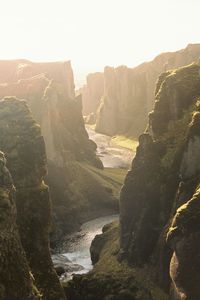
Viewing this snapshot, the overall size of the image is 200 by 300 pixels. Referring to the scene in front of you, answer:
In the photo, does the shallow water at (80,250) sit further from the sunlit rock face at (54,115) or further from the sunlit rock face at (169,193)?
the sunlit rock face at (54,115)

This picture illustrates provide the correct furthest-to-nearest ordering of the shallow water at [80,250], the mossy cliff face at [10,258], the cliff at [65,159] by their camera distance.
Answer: the cliff at [65,159] → the shallow water at [80,250] → the mossy cliff face at [10,258]

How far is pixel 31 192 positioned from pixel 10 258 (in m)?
14.8

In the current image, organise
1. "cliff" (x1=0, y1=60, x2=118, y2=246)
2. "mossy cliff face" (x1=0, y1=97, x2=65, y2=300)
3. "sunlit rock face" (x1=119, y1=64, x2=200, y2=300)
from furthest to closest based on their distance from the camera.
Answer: "cliff" (x1=0, y1=60, x2=118, y2=246)
"sunlit rock face" (x1=119, y1=64, x2=200, y2=300)
"mossy cliff face" (x1=0, y1=97, x2=65, y2=300)

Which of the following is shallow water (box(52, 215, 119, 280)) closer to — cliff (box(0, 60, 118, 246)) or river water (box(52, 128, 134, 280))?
river water (box(52, 128, 134, 280))

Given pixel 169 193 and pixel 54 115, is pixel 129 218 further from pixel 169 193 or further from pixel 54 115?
pixel 54 115

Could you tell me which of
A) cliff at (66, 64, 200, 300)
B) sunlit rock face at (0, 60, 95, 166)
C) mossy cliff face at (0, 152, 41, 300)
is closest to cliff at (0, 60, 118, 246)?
sunlit rock face at (0, 60, 95, 166)

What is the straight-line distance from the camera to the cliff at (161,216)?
53.8 metres

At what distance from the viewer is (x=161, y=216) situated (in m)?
67.2

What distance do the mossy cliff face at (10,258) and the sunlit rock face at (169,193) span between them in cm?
1981

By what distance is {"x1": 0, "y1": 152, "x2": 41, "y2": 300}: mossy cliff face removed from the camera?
124 feet

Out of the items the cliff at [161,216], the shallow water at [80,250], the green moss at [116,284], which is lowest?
the shallow water at [80,250]

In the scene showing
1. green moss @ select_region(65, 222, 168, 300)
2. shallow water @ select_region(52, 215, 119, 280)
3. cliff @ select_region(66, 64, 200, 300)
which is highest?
cliff @ select_region(66, 64, 200, 300)

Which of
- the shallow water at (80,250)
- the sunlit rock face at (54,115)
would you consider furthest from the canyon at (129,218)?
the sunlit rock face at (54,115)

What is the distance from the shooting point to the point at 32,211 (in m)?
52.2
